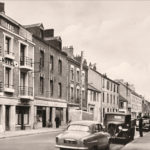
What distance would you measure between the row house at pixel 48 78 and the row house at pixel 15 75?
139cm

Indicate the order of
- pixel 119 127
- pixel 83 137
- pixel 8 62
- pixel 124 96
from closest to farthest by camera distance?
1. pixel 83 137
2. pixel 119 127
3. pixel 8 62
4. pixel 124 96

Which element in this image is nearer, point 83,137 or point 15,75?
point 83,137

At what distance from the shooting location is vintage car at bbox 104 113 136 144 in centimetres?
2141

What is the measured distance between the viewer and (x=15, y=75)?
30.7 metres

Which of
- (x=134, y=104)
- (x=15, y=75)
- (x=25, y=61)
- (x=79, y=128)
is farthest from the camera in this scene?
(x=134, y=104)

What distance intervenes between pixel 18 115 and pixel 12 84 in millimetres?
3343

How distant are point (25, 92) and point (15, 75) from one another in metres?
2.43

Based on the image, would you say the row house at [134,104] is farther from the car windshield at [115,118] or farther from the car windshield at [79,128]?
the car windshield at [79,128]

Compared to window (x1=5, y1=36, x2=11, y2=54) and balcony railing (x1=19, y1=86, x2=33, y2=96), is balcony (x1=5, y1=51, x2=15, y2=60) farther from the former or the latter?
balcony railing (x1=19, y1=86, x2=33, y2=96)

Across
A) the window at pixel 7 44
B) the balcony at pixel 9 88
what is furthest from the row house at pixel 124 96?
the window at pixel 7 44

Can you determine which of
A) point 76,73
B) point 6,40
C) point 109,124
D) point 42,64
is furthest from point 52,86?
point 109,124

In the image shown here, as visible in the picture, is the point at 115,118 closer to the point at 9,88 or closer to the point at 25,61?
the point at 9,88

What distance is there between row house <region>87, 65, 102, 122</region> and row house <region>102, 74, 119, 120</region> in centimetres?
209

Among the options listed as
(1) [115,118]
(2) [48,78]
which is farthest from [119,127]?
(2) [48,78]
